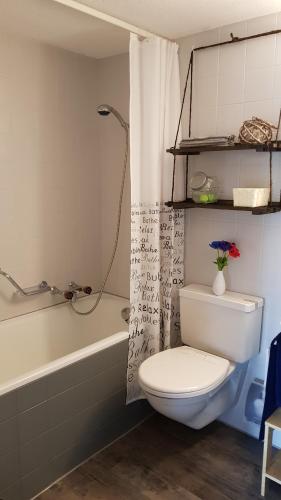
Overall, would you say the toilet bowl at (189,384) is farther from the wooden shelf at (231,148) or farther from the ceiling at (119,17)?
the ceiling at (119,17)

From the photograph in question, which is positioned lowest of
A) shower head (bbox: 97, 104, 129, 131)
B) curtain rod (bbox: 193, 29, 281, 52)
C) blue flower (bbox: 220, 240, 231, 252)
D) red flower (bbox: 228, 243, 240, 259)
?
red flower (bbox: 228, 243, 240, 259)

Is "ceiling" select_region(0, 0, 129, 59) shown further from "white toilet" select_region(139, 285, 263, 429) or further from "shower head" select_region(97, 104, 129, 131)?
"white toilet" select_region(139, 285, 263, 429)

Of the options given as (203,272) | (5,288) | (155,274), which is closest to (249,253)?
(203,272)

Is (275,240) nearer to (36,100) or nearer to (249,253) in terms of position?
(249,253)

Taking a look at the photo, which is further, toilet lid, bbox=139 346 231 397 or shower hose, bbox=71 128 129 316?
shower hose, bbox=71 128 129 316

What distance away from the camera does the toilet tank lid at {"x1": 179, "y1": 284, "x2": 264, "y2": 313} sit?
79.8 inches

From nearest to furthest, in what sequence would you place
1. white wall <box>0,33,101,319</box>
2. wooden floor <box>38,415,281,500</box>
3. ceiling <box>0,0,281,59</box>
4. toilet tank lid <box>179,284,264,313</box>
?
ceiling <box>0,0,281,59</box>, wooden floor <box>38,415,281,500</box>, toilet tank lid <box>179,284,264,313</box>, white wall <box>0,33,101,319</box>

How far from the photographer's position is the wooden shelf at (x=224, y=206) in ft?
6.16

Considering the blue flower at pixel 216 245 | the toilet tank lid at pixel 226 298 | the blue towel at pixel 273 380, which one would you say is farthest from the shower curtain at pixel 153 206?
the blue towel at pixel 273 380

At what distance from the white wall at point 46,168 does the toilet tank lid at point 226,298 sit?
93 centimetres

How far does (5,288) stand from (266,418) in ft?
5.25

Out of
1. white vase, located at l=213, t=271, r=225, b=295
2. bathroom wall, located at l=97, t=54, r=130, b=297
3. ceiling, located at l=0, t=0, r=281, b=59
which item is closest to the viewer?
ceiling, located at l=0, t=0, r=281, b=59

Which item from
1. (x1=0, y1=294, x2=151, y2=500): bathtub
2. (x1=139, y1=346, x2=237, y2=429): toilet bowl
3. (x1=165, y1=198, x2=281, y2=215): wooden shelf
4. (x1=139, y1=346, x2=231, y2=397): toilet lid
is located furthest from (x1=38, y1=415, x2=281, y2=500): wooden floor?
(x1=165, y1=198, x2=281, y2=215): wooden shelf

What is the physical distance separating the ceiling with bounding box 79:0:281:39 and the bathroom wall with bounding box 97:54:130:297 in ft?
2.11
